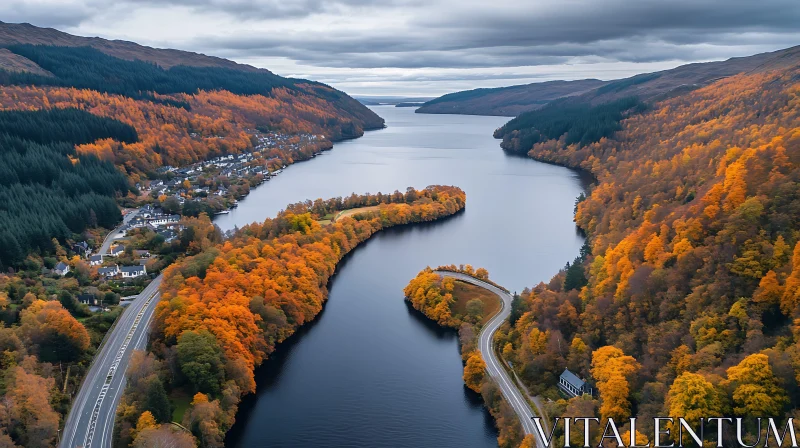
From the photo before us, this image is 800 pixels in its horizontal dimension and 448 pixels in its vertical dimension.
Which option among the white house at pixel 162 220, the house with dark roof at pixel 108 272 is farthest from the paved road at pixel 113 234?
the house with dark roof at pixel 108 272

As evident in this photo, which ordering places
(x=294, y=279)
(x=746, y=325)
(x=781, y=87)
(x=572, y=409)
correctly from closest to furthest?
(x=746, y=325)
(x=572, y=409)
(x=294, y=279)
(x=781, y=87)

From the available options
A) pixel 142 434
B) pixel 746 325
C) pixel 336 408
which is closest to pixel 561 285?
pixel 746 325

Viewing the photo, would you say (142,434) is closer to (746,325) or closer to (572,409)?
(572,409)

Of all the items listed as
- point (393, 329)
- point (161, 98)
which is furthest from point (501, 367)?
point (161, 98)

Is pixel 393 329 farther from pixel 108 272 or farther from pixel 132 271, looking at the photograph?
pixel 108 272

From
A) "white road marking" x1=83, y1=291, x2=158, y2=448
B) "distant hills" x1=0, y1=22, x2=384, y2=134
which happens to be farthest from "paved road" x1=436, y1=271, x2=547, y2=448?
"distant hills" x1=0, y1=22, x2=384, y2=134

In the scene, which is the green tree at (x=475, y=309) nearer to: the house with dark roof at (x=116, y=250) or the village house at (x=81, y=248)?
the house with dark roof at (x=116, y=250)

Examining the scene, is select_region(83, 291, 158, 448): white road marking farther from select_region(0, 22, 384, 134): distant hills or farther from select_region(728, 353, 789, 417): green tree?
select_region(0, 22, 384, 134): distant hills
